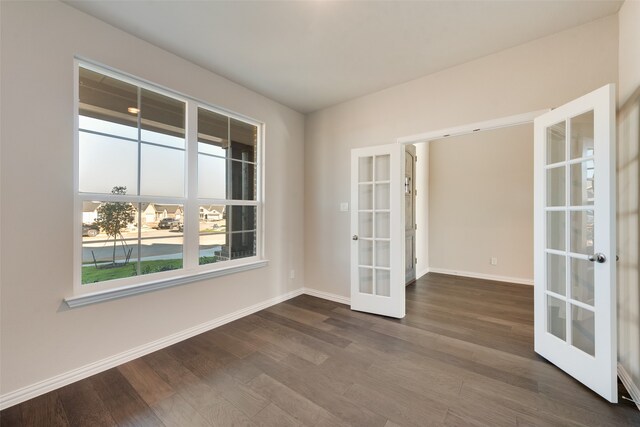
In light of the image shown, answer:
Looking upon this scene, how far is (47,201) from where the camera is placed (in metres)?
1.85

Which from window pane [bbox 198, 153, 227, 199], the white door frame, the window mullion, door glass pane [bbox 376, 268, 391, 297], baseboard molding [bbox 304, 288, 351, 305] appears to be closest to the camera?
the white door frame

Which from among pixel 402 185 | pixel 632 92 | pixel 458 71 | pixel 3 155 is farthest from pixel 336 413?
pixel 458 71

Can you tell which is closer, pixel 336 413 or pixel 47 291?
pixel 336 413

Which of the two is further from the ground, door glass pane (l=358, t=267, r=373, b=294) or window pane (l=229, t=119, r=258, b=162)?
window pane (l=229, t=119, r=258, b=162)

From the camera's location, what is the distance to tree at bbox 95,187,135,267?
7.18ft

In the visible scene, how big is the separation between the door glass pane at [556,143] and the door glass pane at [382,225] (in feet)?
5.24

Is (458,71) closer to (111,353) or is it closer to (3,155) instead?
(3,155)

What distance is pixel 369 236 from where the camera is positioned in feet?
11.0

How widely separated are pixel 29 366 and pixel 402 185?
11.6ft

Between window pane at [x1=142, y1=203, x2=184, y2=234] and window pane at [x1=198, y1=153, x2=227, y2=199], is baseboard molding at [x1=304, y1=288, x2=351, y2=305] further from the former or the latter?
window pane at [x1=142, y1=203, x2=184, y2=234]

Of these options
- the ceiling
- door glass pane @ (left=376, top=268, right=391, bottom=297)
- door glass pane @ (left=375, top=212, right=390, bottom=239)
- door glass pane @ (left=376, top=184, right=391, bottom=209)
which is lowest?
door glass pane @ (left=376, top=268, right=391, bottom=297)

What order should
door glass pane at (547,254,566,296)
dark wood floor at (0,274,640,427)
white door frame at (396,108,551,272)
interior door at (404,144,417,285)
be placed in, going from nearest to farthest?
dark wood floor at (0,274,640,427), door glass pane at (547,254,566,296), white door frame at (396,108,551,272), interior door at (404,144,417,285)

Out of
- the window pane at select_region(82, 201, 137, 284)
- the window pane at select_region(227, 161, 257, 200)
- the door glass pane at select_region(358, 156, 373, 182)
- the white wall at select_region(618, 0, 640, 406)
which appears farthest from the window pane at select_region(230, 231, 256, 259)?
the white wall at select_region(618, 0, 640, 406)

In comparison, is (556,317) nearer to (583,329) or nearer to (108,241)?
(583,329)
